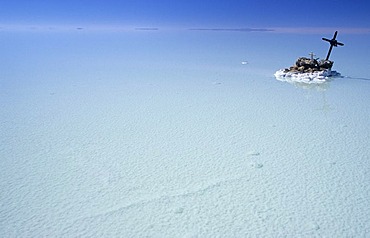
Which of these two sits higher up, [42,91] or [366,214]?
[366,214]

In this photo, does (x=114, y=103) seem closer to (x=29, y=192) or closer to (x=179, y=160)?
(x=179, y=160)

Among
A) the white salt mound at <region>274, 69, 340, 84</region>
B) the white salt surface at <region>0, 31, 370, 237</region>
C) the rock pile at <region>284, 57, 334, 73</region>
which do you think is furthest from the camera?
the rock pile at <region>284, 57, 334, 73</region>

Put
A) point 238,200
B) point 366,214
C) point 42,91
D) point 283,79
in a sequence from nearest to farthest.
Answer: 1. point 366,214
2. point 238,200
3. point 42,91
4. point 283,79

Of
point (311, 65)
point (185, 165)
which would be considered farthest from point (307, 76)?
point (185, 165)

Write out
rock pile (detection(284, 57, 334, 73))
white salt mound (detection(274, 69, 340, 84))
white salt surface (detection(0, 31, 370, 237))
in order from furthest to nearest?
rock pile (detection(284, 57, 334, 73)) → white salt mound (detection(274, 69, 340, 84)) → white salt surface (detection(0, 31, 370, 237))

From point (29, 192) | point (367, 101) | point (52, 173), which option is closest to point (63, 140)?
point (52, 173)

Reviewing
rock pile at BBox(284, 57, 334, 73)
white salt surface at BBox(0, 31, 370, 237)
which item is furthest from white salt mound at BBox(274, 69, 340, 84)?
white salt surface at BBox(0, 31, 370, 237)

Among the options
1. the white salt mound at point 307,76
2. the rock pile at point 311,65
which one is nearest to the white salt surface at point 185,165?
the white salt mound at point 307,76

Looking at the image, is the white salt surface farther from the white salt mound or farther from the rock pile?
the rock pile
